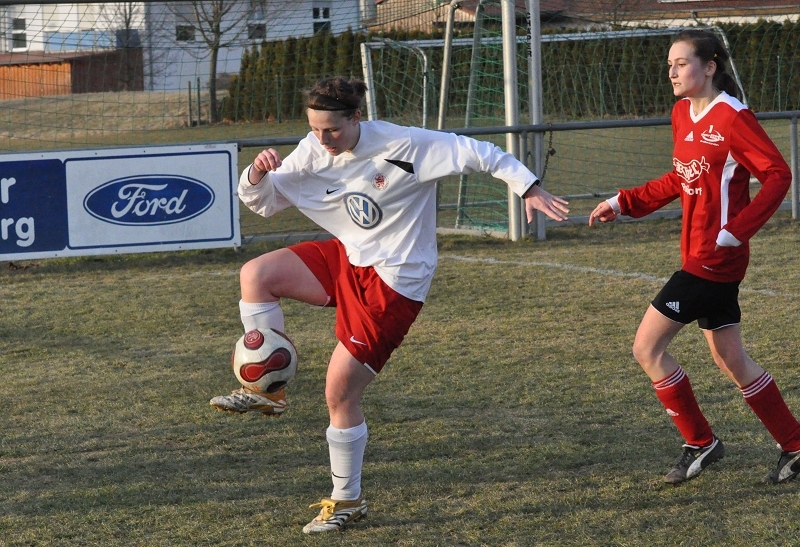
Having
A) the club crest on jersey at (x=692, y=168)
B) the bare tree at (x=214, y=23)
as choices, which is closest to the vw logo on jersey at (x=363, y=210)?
the club crest on jersey at (x=692, y=168)

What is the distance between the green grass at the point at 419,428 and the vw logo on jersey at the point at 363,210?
1.01 meters

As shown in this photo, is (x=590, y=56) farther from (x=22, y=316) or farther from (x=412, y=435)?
(x=412, y=435)

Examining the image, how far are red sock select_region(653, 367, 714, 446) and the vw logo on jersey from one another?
1.24 metres

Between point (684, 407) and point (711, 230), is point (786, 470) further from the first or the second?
point (711, 230)

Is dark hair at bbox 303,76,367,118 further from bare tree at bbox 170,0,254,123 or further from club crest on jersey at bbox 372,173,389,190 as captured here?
bare tree at bbox 170,0,254,123

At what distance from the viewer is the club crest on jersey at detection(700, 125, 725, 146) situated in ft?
11.5

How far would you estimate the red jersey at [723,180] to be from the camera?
340 cm

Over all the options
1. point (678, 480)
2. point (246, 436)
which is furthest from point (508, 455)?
point (246, 436)

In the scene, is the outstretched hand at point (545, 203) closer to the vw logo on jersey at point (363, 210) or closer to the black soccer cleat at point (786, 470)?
the vw logo on jersey at point (363, 210)

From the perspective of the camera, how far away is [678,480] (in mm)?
3686

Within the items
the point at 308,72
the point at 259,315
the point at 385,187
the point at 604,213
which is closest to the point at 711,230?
the point at 604,213

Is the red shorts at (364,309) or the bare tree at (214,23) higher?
the bare tree at (214,23)

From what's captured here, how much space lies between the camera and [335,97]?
3285 mm

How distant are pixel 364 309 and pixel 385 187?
430mm
